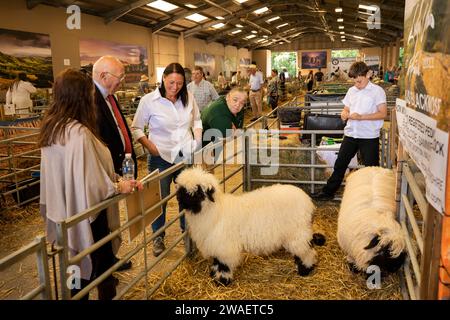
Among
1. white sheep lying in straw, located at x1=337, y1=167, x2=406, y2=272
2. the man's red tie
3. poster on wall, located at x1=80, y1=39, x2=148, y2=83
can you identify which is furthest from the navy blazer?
poster on wall, located at x1=80, y1=39, x2=148, y2=83

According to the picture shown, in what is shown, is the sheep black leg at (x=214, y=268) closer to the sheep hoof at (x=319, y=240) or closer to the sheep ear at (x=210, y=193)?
the sheep ear at (x=210, y=193)

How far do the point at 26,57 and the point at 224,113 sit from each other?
9.41 m

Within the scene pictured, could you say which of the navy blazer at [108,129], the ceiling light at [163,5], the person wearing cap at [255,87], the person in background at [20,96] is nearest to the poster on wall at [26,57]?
the person in background at [20,96]

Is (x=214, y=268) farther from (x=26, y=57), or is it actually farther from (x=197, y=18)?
(x=197, y=18)

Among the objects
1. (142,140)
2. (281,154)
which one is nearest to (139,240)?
(142,140)

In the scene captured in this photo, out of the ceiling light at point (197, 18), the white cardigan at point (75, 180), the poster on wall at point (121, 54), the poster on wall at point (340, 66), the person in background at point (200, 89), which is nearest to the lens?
the white cardigan at point (75, 180)

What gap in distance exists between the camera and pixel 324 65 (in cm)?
3931

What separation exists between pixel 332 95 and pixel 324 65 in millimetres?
31590

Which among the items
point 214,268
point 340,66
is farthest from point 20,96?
point 340,66

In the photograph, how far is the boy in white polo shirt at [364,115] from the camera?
4160mm

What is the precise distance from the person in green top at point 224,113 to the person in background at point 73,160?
1764 millimetres

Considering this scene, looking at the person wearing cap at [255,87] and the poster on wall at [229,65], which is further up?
the poster on wall at [229,65]

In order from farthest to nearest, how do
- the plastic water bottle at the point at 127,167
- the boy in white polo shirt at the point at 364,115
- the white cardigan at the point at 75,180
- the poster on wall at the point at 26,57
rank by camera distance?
the poster on wall at the point at 26,57 < the boy in white polo shirt at the point at 364,115 < the plastic water bottle at the point at 127,167 < the white cardigan at the point at 75,180

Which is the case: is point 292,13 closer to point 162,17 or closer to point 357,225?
point 162,17
